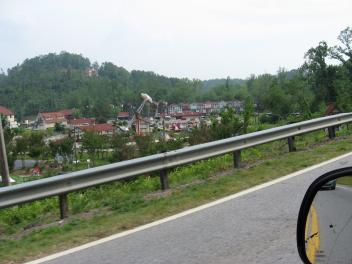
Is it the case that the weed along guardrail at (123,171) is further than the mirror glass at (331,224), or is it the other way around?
the weed along guardrail at (123,171)

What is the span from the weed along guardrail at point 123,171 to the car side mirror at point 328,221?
5200mm

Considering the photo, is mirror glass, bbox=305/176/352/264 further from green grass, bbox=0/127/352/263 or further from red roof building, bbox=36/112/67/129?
red roof building, bbox=36/112/67/129

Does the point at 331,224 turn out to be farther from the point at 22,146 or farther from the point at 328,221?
the point at 22,146

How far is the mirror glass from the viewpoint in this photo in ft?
6.24

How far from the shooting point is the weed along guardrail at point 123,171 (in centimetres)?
694

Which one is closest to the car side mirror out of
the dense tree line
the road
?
the road

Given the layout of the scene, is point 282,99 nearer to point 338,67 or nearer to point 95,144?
point 338,67

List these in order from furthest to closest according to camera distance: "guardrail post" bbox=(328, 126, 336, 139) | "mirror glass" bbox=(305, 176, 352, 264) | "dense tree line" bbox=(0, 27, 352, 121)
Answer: "dense tree line" bbox=(0, 27, 352, 121) < "guardrail post" bbox=(328, 126, 336, 139) < "mirror glass" bbox=(305, 176, 352, 264)

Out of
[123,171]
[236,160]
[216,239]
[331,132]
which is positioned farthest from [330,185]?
[331,132]

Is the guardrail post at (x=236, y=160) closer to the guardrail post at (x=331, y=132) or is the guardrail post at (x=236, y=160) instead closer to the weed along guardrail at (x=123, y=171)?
the weed along guardrail at (x=123, y=171)

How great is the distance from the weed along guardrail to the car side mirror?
205 inches

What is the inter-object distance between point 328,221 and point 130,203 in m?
6.11

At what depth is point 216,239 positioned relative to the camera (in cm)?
571

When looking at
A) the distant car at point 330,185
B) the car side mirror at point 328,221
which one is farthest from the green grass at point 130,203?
the distant car at point 330,185
